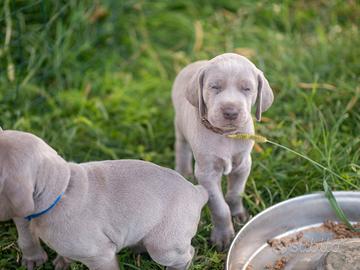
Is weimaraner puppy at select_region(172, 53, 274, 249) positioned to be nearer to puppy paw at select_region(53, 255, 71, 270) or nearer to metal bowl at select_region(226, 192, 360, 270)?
metal bowl at select_region(226, 192, 360, 270)

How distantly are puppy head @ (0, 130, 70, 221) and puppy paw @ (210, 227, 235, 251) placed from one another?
54.9 inches

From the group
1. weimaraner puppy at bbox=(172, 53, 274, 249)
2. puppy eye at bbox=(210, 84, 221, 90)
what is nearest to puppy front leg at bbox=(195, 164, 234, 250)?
weimaraner puppy at bbox=(172, 53, 274, 249)

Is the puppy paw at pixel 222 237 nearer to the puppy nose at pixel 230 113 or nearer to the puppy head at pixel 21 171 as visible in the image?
the puppy nose at pixel 230 113

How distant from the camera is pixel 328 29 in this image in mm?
6457

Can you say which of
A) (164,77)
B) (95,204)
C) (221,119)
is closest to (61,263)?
(95,204)

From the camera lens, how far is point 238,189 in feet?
13.4

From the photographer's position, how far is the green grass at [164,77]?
4.51m

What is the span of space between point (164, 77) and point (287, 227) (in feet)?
8.06

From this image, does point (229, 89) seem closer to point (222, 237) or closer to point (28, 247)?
point (222, 237)

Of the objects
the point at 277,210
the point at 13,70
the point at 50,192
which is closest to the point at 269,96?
the point at 277,210

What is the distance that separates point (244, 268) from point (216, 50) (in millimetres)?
2853

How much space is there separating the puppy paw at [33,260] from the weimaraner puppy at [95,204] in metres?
0.23

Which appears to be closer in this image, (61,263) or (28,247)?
(28,247)

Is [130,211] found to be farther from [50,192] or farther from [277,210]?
[277,210]
